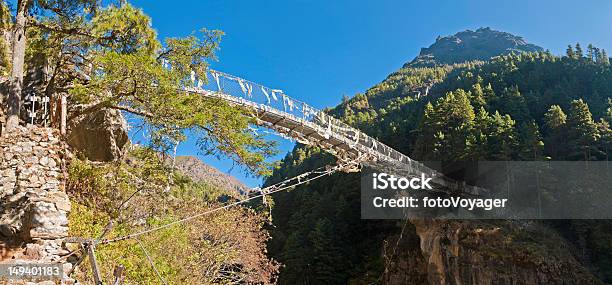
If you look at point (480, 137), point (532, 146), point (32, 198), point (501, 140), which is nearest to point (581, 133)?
point (532, 146)

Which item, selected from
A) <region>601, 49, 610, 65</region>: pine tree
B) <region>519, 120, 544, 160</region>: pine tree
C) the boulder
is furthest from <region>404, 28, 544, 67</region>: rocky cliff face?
the boulder

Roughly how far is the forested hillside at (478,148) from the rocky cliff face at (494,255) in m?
0.22

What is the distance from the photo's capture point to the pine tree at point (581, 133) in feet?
74.4

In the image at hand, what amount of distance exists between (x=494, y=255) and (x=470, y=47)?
95618 mm

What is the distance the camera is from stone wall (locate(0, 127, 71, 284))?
15.9 feet

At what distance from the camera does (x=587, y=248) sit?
1908 cm

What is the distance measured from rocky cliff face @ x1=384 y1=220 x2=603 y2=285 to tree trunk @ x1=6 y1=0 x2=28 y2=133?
570 inches

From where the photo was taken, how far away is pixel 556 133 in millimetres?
25547

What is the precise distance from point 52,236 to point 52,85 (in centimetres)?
322

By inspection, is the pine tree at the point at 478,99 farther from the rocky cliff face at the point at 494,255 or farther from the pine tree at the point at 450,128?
the rocky cliff face at the point at 494,255

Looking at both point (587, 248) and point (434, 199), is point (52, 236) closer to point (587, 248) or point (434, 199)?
point (434, 199)

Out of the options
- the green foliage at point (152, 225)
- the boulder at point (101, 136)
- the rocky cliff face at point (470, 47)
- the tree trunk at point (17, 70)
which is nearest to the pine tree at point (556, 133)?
the green foliage at point (152, 225)

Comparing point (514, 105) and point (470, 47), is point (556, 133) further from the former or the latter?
point (470, 47)

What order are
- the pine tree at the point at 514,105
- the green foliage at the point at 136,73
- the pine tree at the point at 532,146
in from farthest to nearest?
the pine tree at the point at 514,105 < the pine tree at the point at 532,146 < the green foliage at the point at 136,73
